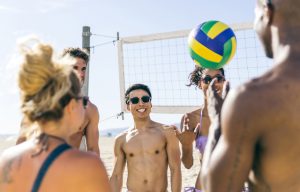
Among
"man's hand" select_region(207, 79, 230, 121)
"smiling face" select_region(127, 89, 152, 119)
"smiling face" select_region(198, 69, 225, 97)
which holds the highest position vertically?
"smiling face" select_region(198, 69, 225, 97)

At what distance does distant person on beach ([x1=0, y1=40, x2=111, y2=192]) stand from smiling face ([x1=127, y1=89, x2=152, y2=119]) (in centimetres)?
301

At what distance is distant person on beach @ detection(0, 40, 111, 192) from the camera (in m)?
2.11

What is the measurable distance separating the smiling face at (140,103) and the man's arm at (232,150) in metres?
3.29

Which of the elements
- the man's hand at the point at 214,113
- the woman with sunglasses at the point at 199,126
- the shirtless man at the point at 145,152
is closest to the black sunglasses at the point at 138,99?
the shirtless man at the point at 145,152

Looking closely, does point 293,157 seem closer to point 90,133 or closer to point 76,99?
point 76,99

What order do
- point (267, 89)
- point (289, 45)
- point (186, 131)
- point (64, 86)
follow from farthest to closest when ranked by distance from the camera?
point (186, 131) < point (64, 86) < point (289, 45) < point (267, 89)

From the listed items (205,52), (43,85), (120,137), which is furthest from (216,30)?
(43,85)

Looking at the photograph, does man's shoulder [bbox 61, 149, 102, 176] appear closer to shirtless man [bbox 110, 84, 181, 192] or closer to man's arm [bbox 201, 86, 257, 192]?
man's arm [bbox 201, 86, 257, 192]

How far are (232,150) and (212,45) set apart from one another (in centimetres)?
275

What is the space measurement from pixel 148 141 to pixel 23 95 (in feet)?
10.4

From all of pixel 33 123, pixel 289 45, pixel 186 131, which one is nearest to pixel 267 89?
pixel 289 45

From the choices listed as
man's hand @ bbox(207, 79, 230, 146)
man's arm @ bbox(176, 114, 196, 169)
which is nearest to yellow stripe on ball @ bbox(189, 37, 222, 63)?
man's arm @ bbox(176, 114, 196, 169)

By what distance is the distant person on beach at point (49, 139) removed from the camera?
2105 millimetres

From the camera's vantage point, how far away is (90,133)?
471 cm
